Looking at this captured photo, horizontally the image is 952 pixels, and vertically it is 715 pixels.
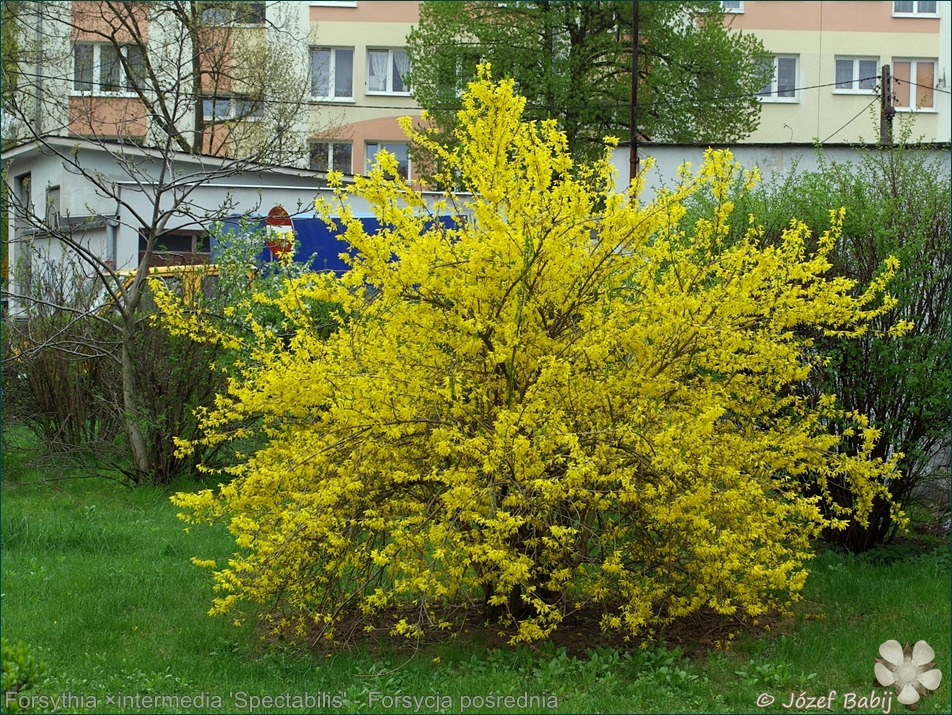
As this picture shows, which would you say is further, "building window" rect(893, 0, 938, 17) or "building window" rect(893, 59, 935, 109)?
"building window" rect(893, 59, 935, 109)

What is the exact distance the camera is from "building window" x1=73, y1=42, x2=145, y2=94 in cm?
1244

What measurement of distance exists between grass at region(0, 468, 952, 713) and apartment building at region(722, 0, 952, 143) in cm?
2438

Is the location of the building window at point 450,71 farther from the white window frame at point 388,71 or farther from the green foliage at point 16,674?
the green foliage at point 16,674

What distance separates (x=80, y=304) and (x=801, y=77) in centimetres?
2377

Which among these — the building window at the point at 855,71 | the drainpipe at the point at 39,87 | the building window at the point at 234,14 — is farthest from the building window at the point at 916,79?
the drainpipe at the point at 39,87

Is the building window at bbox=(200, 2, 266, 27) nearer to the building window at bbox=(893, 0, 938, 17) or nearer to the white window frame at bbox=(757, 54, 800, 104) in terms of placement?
the white window frame at bbox=(757, 54, 800, 104)

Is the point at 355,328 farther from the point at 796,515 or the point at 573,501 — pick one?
the point at 796,515

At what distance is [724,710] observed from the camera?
15.5 feet

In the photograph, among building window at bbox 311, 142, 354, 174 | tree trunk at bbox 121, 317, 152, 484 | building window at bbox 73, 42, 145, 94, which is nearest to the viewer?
tree trunk at bbox 121, 317, 152, 484

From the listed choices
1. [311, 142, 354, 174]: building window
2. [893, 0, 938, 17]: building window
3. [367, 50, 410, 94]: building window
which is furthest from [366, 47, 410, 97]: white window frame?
[893, 0, 938, 17]: building window

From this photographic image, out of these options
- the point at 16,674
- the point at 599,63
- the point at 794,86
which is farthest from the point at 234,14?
the point at 16,674

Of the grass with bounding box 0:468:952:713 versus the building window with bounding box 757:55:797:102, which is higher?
the building window with bounding box 757:55:797:102

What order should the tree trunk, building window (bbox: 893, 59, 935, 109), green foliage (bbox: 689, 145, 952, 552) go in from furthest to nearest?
building window (bbox: 893, 59, 935, 109)
the tree trunk
green foliage (bbox: 689, 145, 952, 552)

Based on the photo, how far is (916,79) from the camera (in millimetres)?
29703
